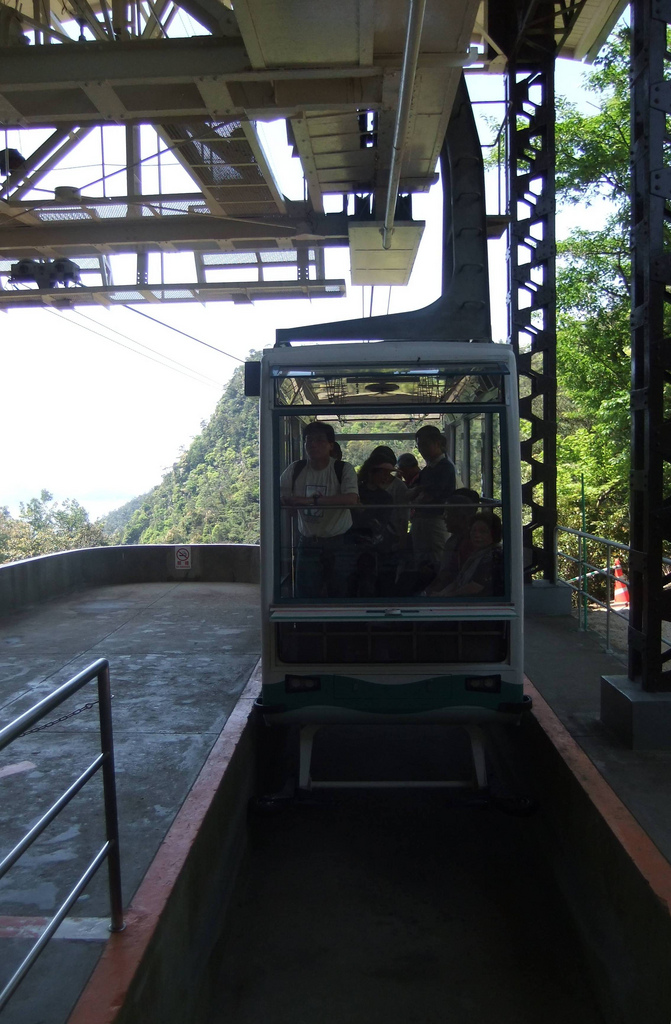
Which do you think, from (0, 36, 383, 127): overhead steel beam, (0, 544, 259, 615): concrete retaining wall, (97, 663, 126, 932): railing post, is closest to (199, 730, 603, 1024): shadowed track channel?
(97, 663, 126, 932): railing post

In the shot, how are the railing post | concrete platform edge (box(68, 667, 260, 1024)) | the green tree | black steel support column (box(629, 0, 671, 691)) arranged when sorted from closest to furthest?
1. concrete platform edge (box(68, 667, 260, 1024))
2. the railing post
3. black steel support column (box(629, 0, 671, 691))
4. the green tree

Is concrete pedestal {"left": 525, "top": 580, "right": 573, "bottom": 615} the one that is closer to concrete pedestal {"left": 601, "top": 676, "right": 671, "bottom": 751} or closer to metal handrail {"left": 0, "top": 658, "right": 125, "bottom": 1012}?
concrete pedestal {"left": 601, "top": 676, "right": 671, "bottom": 751}

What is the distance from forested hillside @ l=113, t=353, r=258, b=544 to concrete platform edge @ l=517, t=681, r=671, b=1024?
43.6m

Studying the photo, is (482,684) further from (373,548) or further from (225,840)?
(225,840)

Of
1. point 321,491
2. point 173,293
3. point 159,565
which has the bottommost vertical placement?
point 159,565

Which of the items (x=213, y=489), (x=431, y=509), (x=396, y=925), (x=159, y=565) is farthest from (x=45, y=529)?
(x=396, y=925)

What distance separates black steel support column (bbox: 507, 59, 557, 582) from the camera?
30.7 ft

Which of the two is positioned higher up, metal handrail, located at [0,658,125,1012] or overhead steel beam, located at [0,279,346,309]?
overhead steel beam, located at [0,279,346,309]

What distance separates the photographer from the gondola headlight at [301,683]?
542 centimetres

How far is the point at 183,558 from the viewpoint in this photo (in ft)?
45.6

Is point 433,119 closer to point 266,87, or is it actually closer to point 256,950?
point 266,87

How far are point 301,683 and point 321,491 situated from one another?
1256 millimetres

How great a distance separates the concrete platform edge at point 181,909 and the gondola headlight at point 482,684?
1.58 metres

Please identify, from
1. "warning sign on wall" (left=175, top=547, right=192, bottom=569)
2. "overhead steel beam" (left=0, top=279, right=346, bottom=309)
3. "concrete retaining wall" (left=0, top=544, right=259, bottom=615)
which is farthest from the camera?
"warning sign on wall" (left=175, top=547, right=192, bottom=569)
